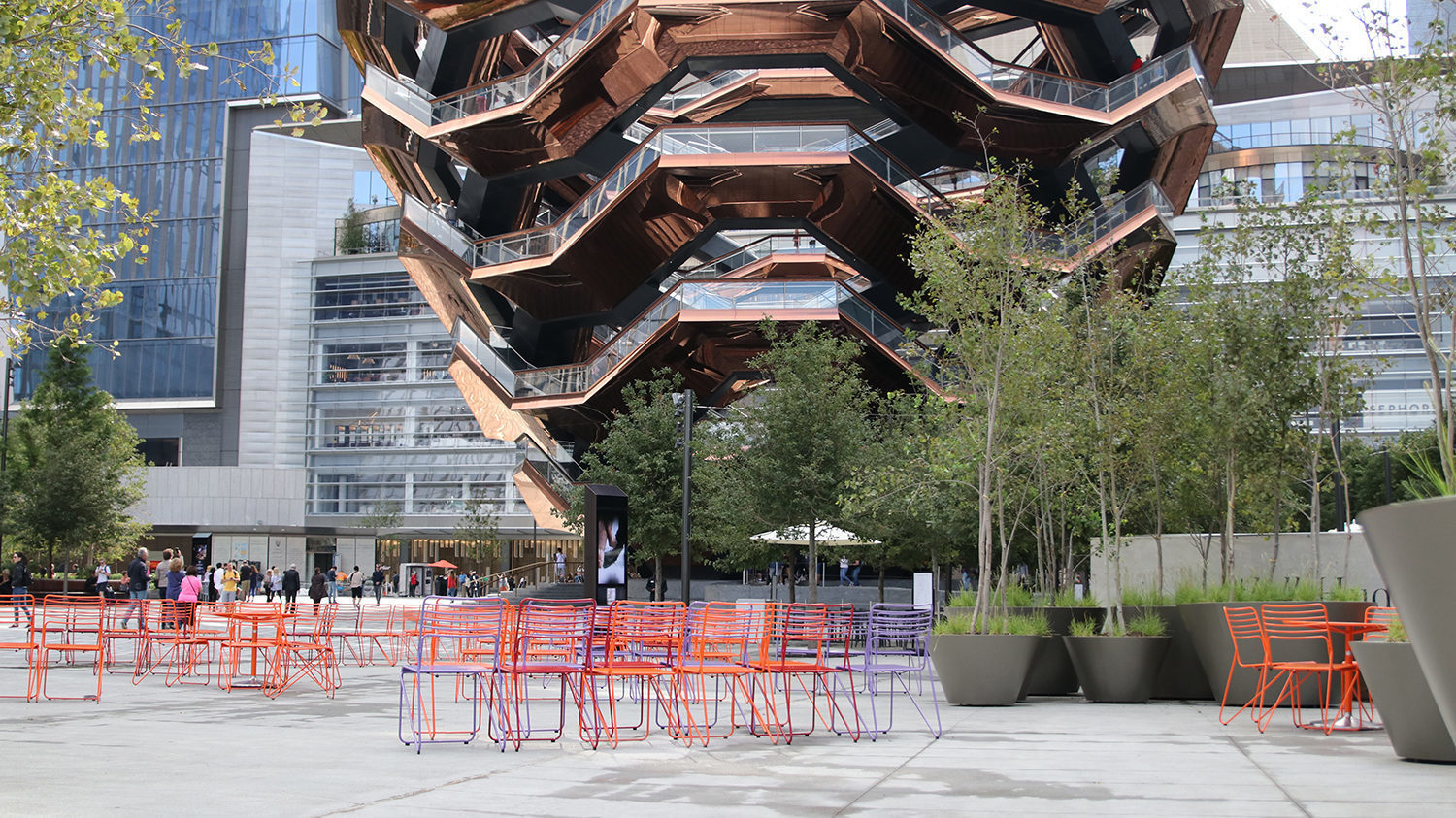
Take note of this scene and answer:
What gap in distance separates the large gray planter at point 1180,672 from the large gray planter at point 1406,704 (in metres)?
6.64

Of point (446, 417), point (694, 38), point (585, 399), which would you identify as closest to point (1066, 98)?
point (694, 38)

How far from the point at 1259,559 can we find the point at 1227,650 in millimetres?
7490

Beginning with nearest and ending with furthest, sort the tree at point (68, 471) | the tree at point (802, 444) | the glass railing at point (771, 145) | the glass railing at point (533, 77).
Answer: the tree at point (802, 444) < the glass railing at point (771, 145) < the glass railing at point (533, 77) < the tree at point (68, 471)

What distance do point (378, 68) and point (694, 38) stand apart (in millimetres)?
11271

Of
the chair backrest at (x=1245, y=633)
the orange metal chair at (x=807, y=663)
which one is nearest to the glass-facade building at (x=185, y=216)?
the orange metal chair at (x=807, y=663)

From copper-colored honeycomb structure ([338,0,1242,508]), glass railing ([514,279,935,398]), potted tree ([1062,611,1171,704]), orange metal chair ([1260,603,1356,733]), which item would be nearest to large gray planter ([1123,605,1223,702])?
potted tree ([1062,611,1171,704])

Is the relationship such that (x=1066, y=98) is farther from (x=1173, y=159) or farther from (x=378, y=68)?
(x=378, y=68)

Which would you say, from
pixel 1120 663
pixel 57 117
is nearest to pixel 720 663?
pixel 1120 663

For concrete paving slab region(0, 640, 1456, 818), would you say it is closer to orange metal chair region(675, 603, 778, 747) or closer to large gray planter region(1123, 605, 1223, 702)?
orange metal chair region(675, 603, 778, 747)

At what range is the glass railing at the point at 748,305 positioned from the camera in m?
35.1

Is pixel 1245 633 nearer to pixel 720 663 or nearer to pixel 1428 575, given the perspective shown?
pixel 720 663

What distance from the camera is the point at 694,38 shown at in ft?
123

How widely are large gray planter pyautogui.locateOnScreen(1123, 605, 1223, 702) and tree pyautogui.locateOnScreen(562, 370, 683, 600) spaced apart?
22825 millimetres

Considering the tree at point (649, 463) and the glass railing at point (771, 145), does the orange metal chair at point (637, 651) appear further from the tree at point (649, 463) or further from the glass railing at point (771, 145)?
the glass railing at point (771, 145)
